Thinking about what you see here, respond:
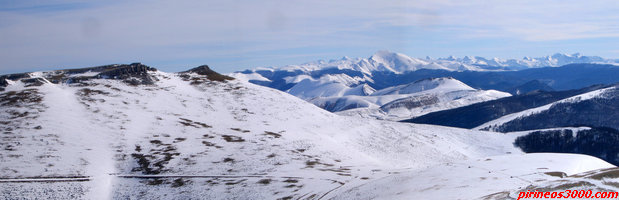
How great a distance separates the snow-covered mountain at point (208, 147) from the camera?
152 ft

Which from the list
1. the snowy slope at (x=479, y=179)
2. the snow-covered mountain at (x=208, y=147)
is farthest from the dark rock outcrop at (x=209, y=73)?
the snowy slope at (x=479, y=179)

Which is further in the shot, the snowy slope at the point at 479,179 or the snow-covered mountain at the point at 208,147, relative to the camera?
the snow-covered mountain at the point at 208,147

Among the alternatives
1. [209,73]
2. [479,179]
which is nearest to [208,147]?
[479,179]

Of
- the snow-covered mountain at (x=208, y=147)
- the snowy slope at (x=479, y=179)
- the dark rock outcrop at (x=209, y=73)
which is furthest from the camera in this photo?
the dark rock outcrop at (x=209, y=73)

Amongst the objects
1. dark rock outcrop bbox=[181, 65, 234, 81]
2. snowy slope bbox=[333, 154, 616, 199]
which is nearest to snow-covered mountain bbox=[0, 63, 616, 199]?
snowy slope bbox=[333, 154, 616, 199]

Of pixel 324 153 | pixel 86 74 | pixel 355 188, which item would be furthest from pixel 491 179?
pixel 86 74

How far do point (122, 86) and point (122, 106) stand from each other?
20453mm

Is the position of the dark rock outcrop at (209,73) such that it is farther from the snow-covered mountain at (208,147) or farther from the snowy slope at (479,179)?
the snowy slope at (479,179)

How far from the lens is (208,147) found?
231ft

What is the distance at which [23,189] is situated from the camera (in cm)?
4772

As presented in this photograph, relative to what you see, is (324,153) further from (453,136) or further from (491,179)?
(453,136)

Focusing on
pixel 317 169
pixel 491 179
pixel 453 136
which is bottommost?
pixel 453 136

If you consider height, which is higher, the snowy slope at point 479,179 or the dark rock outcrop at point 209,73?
the dark rock outcrop at point 209,73

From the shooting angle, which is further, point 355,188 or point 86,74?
point 86,74
